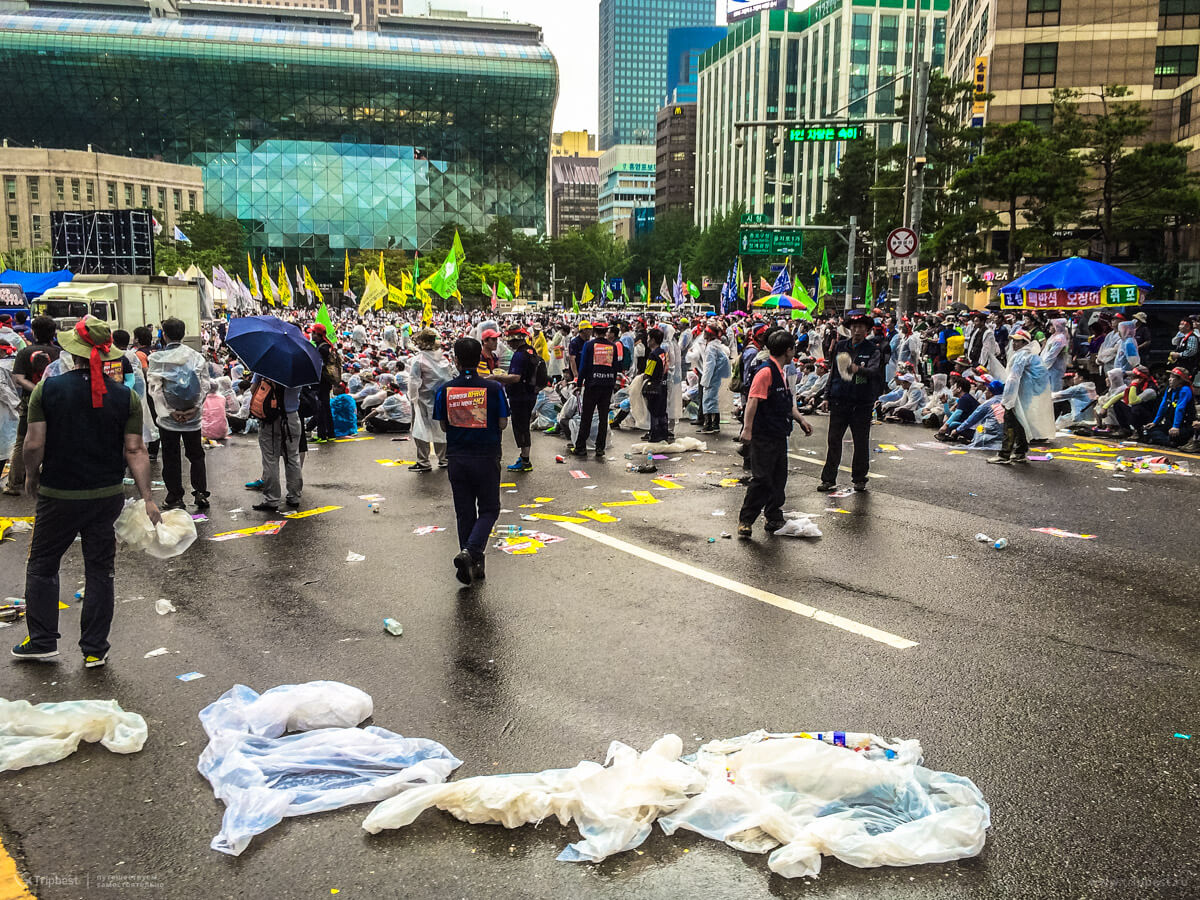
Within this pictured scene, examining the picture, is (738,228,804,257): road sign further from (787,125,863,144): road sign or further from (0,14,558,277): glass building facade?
(0,14,558,277): glass building facade

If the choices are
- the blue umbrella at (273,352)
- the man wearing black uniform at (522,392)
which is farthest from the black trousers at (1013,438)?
the blue umbrella at (273,352)

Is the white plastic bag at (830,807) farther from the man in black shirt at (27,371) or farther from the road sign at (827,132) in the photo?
the road sign at (827,132)

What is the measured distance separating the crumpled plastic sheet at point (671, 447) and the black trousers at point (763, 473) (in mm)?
4876

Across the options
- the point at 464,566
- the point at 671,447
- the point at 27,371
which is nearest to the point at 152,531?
the point at 464,566

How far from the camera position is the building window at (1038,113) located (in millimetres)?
45031

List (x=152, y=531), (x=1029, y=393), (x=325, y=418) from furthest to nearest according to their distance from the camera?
(x=325, y=418)
(x=1029, y=393)
(x=152, y=531)

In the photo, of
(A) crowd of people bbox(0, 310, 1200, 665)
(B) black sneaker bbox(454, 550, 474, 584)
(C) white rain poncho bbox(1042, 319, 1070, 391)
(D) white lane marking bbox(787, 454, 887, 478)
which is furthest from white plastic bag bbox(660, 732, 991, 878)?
(C) white rain poncho bbox(1042, 319, 1070, 391)

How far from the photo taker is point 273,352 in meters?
8.74

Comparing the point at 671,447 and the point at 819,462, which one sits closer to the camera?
the point at 819,462

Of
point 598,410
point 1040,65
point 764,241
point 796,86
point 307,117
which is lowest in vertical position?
point 598,410

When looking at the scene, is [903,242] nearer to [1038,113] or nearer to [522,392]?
[522,392]

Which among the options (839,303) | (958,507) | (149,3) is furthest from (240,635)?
(149,3)

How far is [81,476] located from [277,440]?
4195 mm

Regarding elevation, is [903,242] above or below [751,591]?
above
